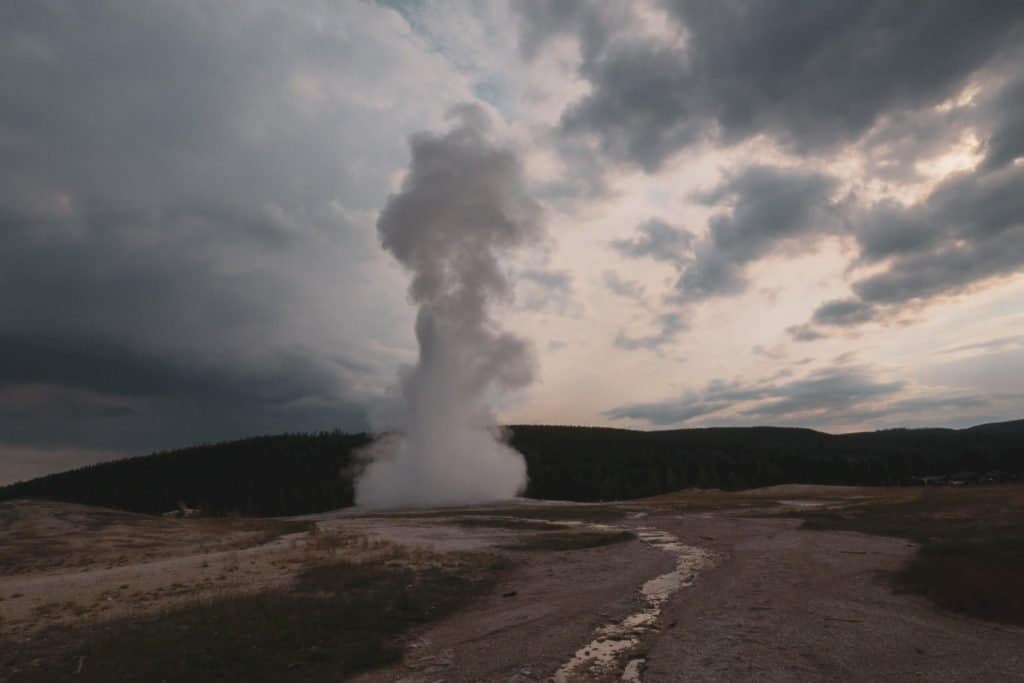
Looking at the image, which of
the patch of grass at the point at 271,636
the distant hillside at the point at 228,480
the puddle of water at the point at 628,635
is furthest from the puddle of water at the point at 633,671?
the distant hillside at the point at 228,480

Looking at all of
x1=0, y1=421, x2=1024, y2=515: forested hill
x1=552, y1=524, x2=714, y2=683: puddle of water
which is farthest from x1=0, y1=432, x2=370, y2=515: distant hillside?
x1=552, y1=524, x2=714, y2=683: puddle of water

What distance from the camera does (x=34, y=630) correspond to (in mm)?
15656

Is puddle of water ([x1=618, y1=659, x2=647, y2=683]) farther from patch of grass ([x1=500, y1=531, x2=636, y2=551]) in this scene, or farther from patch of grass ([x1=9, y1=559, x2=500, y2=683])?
patch of grass ([x1=500, y1=531, x2=636, y2=551])

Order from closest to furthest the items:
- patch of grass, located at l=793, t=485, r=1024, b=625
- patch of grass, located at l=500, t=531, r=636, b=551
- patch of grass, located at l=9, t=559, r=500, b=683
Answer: patch of grass, located at l=9, t=559, r=500, b=683, patch of grass, located at l=793, t=485, r=1024, b=625, patch of grass, located at l=500, t=531, r=636, b=551

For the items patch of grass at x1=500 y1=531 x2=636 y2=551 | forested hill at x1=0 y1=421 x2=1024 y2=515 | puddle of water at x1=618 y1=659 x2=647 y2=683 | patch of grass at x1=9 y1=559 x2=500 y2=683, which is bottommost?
puddle of water at x1=618 y1=659 x2=647 y2=683

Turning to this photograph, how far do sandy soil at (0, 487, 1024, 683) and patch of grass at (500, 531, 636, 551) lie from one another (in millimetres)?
1486

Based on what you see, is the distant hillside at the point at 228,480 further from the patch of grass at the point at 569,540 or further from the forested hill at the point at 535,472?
the patch of grass at the point at 569,540

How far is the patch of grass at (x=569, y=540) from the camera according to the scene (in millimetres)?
32094

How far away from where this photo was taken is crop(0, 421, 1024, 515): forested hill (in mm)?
116750

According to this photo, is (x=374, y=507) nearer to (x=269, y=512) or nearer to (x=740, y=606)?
(x=269, y=512)

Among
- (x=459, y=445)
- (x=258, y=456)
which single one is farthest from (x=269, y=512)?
(x=258, y=456)

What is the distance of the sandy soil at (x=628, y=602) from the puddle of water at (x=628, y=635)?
105 mm

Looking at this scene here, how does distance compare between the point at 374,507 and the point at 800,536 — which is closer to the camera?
the point at 800,536

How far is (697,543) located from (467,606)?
18.0m
